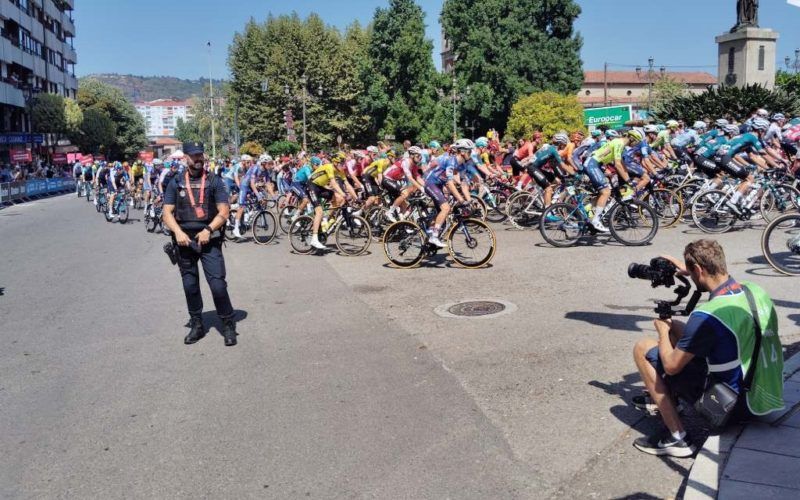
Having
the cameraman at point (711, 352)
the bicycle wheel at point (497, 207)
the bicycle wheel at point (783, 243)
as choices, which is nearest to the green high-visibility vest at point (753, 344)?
the cameraman at point (711, 352)

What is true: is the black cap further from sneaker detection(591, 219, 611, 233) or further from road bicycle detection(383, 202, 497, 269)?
sneaker detection(591, 219, 611, 233)

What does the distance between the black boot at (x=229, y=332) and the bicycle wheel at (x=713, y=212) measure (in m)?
9.22

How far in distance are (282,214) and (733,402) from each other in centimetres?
1318

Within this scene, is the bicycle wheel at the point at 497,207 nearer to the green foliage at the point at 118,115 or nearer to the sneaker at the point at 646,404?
the sneaker at the point at 646,404

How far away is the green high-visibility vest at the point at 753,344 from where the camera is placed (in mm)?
4094

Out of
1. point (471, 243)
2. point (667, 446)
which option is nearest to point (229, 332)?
point (667, 446)

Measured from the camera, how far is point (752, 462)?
4012 millimetres

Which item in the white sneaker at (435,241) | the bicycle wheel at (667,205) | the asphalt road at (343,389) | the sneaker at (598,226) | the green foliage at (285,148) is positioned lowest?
the asphalt road at (343,389)

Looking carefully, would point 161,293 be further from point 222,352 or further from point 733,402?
point 733,402

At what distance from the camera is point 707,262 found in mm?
4219

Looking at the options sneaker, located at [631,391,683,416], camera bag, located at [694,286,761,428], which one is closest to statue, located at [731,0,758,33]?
sneaker, located at [631,391,683,416]

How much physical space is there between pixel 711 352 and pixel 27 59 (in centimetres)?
6988

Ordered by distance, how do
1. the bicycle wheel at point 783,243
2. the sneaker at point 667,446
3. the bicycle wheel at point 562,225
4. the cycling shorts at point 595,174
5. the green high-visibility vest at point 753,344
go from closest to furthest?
the green high-visibility vest at point 753,344, the sneaker at point 667,446, the bicycle wheel at point 783,243, the cycling shorts at point 595,174, the bicycle wheel at point 562,225

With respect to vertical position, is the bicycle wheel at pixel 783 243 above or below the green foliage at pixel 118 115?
below
